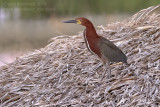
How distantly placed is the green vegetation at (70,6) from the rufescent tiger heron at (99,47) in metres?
8.65

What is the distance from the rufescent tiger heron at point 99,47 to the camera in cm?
424

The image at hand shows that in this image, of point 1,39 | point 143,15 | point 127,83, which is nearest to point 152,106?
point 127,83

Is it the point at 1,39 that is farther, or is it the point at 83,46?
the point at 1,39

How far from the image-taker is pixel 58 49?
5336 millimetres

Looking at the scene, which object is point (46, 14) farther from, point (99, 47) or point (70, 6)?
point (99, 47)

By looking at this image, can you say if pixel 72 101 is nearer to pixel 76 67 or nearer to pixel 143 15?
pixel 76 67

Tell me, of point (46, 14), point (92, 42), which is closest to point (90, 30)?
point (92, 42)

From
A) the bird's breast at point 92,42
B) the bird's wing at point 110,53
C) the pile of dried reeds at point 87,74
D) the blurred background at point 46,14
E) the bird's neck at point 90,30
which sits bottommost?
the blurred background at point 46,14

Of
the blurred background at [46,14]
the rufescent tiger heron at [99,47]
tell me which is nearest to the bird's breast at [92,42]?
the rufescent tiger heron at [99,47]

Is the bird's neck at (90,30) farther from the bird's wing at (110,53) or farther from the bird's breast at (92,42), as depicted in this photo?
the bird's wing at (110,53)

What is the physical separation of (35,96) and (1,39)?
7299 millimetres

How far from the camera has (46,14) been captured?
46.6 feet

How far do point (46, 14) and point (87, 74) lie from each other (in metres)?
9.96

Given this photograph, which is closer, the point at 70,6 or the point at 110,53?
the point at 110,53
